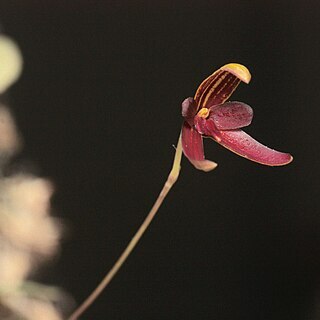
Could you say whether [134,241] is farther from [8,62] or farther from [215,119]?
[8,62]

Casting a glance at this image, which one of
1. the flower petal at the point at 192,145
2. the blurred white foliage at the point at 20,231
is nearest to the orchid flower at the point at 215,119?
the flower petal at the point at 192,145

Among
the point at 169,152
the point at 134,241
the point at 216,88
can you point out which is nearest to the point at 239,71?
the point at 216,88

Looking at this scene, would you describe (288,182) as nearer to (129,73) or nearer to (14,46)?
(129,73)

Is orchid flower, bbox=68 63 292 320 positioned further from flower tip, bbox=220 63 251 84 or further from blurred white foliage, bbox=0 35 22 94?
blurred white foliage, bbox=0 35 22 94

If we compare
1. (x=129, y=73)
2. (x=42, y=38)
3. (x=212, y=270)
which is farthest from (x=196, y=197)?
(x=42, y=38)

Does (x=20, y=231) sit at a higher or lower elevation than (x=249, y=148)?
lower

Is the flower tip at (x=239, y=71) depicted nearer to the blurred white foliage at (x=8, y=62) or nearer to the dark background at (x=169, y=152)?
the dark background at (x=169, y=152)

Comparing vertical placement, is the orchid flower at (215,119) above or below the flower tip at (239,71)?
below
